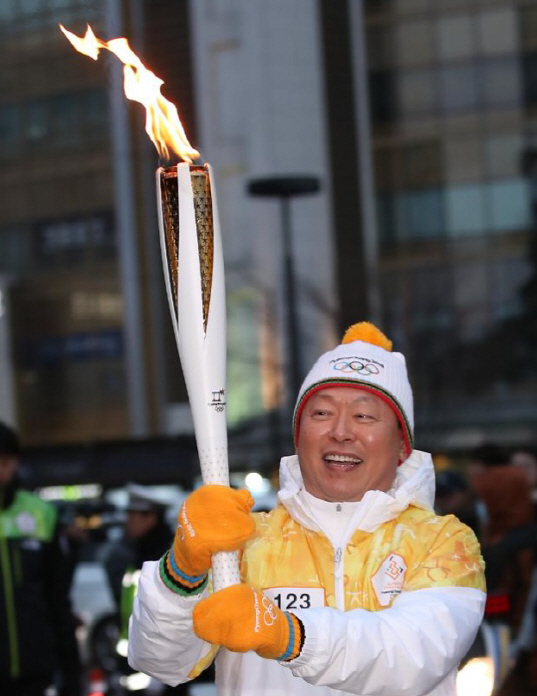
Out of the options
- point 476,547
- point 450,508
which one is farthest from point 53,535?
point 450,508

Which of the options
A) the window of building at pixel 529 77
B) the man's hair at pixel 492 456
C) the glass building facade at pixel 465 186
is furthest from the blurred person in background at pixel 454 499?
the window of building at pixel 529 77

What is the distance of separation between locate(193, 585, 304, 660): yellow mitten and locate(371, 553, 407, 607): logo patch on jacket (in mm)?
321

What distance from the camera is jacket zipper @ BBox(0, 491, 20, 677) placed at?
4082 millimetres

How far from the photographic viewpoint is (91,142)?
27422mm

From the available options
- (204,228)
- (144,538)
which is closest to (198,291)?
(204,228)

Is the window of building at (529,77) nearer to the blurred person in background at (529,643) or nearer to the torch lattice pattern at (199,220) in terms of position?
the blurred person in background at (529,643)

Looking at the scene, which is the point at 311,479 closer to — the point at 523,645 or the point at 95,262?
the point at 523,645

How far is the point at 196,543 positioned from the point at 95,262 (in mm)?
25665

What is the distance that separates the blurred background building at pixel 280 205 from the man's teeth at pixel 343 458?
19.0 metres

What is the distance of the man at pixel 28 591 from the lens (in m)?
4.11

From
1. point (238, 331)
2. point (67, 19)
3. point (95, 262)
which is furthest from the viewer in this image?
point (95, 262)

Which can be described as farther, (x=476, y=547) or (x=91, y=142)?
(x=91, y=142)

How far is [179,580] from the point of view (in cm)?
216

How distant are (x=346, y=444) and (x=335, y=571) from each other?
225 mm
